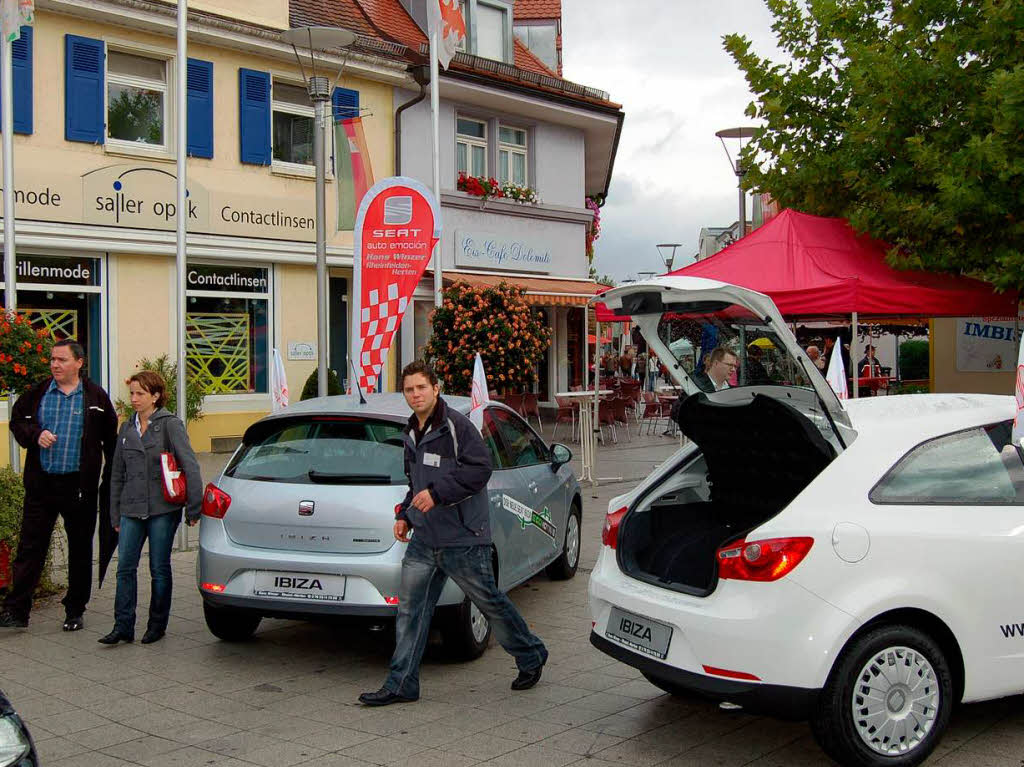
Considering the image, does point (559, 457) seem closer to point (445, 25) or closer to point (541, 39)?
point (445, 25)

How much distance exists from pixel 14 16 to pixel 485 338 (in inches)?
259

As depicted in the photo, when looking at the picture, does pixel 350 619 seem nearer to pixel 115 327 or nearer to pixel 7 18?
pixel 7 18

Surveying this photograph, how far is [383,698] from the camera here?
18.1 ft

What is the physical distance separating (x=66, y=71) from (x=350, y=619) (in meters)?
12.9

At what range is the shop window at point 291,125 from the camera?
18719 mm

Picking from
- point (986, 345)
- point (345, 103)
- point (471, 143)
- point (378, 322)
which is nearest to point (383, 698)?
point (378, 322)

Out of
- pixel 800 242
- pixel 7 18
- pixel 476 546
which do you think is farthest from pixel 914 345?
pixel 476 546

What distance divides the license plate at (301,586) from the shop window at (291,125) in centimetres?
1373

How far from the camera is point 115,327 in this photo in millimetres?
16500

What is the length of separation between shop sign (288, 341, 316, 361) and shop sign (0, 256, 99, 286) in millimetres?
3636

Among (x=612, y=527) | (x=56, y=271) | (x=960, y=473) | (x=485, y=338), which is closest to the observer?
(x=960, y=473)

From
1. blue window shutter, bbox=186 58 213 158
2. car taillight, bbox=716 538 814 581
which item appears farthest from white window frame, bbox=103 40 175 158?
car taillight, bbox=716 538 814 581

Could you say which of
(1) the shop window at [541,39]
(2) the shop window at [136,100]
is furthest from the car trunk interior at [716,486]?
(1) the shop window at [541,39]

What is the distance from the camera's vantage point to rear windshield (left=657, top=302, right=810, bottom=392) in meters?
5.12
